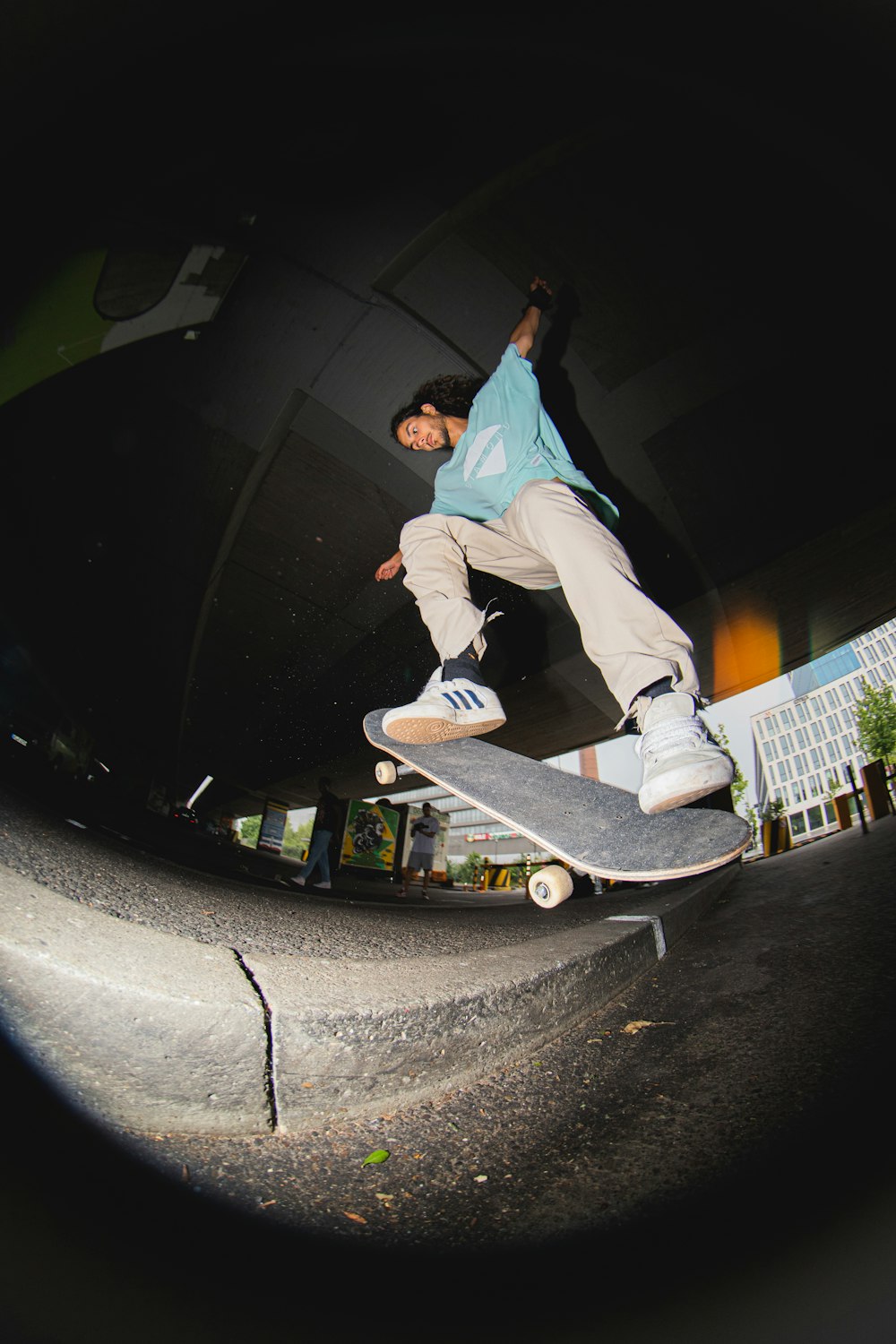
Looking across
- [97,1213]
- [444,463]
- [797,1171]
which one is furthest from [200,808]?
[797,1171]

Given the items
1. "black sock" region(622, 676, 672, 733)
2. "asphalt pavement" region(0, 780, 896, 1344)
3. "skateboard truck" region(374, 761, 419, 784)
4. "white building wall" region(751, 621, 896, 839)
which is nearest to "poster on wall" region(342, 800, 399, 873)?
"skateboard truck" region(374, 761, 419, 784)

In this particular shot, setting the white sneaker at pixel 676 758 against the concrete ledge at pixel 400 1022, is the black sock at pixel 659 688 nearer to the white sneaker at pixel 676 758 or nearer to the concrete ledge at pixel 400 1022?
the white sneaker at pixel 676 758

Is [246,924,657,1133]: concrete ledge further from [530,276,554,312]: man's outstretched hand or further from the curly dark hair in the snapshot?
[530,276,554,312]: man's outstretched hand

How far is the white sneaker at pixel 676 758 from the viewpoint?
1180 mm

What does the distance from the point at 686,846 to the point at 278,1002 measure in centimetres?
89

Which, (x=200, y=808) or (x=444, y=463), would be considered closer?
(x=200, y=808)

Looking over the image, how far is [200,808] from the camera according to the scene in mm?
1220

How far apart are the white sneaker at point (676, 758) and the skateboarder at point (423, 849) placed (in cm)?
61

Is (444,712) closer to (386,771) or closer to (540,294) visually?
(386,771)

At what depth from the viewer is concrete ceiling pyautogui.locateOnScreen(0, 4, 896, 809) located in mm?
1171

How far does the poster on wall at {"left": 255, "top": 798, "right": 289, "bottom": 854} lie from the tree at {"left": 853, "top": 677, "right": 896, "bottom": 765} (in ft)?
4.36

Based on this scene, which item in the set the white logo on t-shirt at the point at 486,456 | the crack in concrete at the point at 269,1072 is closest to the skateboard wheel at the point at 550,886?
the crack in concrete at the point at 269,1072

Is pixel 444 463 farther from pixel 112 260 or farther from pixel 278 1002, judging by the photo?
pixel 278 1002

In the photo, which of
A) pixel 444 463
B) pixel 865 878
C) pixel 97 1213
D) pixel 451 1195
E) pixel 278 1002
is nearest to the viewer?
pixel 97 1213
